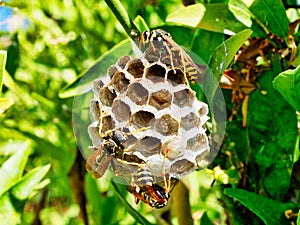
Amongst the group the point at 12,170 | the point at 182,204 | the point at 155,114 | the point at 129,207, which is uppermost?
the point at 155,114

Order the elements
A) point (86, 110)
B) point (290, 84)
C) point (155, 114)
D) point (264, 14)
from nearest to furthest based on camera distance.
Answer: point (155, 114)
point (290, 84)
point (264, 14)
point (86, 110)

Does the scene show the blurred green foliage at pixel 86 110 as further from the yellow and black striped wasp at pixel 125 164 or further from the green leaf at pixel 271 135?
the yellow and black striped wasp at pixel 125 164

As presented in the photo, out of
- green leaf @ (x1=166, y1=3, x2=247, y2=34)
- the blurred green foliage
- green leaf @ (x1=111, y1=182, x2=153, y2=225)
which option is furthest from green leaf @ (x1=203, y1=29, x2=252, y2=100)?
green leaf @ (x1=111, y1=182, x2=153, y2=225)

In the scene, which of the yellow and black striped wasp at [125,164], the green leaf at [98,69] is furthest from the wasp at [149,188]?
the green leaf at [98,69]

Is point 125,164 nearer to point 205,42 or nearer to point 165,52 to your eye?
point 165,52

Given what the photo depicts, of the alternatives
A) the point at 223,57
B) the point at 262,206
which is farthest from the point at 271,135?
the point at 223,57

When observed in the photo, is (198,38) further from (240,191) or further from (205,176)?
(205,176)

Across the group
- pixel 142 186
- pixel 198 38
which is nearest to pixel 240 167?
pixel 198 38

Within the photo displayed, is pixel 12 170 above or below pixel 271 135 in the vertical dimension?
Answer: above

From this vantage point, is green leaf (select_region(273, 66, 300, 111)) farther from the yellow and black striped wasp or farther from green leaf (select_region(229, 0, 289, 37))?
the yellow and black striped wasp
